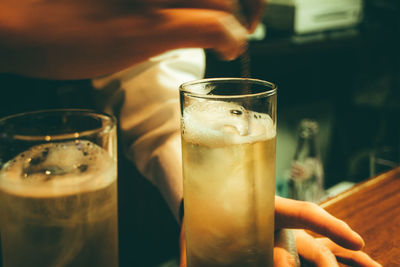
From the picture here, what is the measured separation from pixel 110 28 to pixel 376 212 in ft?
2.39

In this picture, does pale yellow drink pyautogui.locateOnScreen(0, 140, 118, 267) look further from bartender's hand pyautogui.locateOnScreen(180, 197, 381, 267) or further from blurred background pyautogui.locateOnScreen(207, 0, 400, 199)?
blurred background pyautogui.locateOnScreen(207, 0, 400, 199)

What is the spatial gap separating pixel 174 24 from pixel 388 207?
2.30ft

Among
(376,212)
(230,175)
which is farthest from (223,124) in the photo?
(376,212)

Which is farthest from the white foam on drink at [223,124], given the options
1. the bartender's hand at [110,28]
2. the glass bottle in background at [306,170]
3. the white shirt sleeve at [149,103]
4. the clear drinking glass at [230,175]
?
the glass bottle in background at [306,170]

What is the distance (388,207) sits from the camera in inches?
36.5

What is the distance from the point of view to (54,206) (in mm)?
432

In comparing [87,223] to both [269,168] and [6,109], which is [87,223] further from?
[6,109]

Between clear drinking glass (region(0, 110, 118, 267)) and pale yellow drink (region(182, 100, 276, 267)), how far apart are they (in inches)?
5.2

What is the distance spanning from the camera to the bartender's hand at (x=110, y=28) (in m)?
0.56

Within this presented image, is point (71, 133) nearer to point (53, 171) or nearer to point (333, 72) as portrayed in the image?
point (53, 171)

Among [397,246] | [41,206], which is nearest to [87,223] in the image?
[41,206]

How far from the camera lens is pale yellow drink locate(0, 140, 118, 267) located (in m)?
0.43

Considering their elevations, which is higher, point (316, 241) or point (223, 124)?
point (223, 124)

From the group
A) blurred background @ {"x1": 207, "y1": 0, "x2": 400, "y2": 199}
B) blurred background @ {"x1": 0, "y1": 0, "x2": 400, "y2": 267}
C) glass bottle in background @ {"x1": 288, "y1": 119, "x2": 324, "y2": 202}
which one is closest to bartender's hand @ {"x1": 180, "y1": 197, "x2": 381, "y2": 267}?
blurred background @ {"x1": 0, "y1": 0, "x2": 400, "y2": 267}
